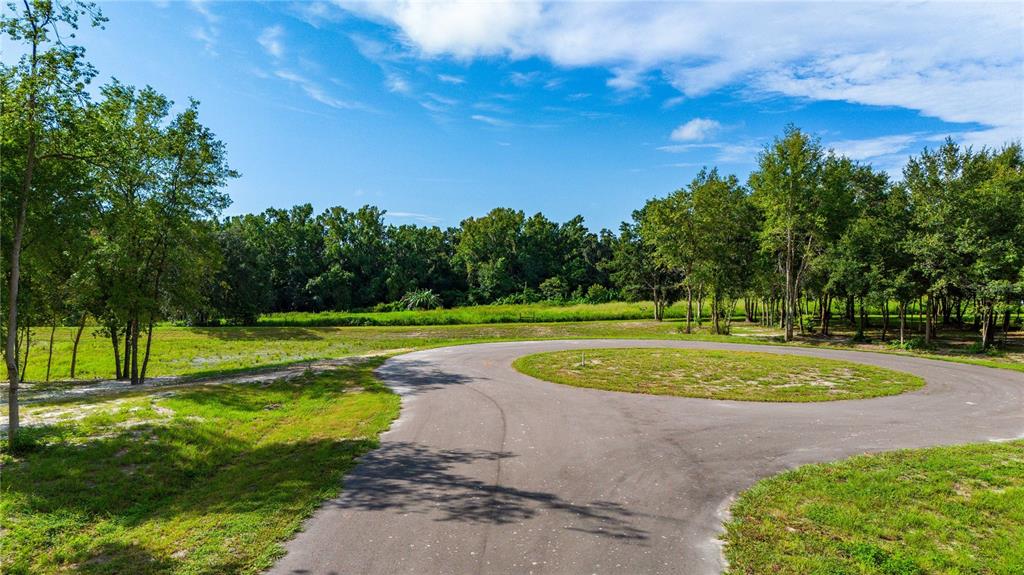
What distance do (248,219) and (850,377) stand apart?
3907 inches

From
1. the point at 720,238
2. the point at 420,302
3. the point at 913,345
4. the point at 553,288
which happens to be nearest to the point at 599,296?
the point at 553,288

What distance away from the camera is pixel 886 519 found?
7.55 metres

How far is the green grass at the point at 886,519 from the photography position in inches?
251

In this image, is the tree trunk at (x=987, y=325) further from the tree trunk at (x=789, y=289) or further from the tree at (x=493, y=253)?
the tree at (x=493, y=253)

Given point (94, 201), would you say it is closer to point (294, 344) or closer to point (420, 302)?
point (294, 344)

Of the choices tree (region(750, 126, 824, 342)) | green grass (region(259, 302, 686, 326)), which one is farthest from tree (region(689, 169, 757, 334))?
green grass (region(259, 302, 686, 326))

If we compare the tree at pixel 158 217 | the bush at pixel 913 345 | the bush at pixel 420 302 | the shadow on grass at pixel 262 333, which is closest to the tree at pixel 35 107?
the tree at pixel 158 217

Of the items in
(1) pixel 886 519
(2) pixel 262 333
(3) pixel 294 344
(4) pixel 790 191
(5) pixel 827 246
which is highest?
(4) pixel 790 191

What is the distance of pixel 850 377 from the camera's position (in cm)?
2077

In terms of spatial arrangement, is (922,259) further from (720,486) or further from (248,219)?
(248,219)

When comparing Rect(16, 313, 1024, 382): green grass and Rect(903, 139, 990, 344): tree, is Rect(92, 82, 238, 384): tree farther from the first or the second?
Rect(903, 139, 990, 344): tree

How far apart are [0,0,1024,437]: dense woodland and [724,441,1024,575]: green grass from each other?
51.5 feet

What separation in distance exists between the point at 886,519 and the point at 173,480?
1336 cm

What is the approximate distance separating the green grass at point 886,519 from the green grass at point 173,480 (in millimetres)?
7410
